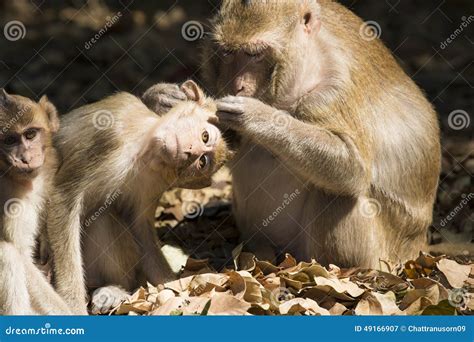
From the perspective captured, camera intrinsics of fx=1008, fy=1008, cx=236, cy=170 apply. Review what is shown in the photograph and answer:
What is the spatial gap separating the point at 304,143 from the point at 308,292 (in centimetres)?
128

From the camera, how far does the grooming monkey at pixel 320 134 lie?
873 centimetres

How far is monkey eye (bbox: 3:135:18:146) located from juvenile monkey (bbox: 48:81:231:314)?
2.32 ft

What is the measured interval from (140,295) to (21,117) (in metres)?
1.85

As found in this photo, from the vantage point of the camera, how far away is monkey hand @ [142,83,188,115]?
360 inches

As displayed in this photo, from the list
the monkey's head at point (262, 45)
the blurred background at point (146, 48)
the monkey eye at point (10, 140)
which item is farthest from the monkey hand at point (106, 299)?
the blurred background at point (146, 48)

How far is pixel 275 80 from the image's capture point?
887cm

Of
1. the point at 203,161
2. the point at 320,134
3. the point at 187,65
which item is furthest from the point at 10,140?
the point at 187,65

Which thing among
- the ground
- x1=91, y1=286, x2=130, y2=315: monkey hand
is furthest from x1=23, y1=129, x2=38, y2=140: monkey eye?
the ground

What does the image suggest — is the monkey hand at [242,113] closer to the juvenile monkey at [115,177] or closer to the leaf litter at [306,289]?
the juvenile monkey at [115,177]

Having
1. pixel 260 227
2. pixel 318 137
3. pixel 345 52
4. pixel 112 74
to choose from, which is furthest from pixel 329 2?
pixel 112 74

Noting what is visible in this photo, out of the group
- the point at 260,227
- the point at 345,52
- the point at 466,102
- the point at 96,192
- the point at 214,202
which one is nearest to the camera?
the point at 96,192

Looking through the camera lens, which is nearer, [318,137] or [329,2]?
[318,137]

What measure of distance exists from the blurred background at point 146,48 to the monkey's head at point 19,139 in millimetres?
3965

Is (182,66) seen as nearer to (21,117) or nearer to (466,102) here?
(466,102)
